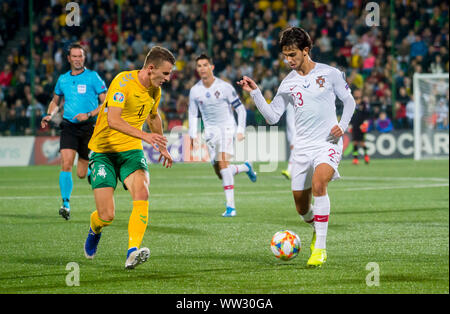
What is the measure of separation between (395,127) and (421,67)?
2135 mm

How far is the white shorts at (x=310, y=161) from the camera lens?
7762mm

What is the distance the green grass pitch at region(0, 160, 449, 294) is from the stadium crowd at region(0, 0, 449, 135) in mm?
8595

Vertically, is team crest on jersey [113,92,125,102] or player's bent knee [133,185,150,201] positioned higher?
team crest on jersey [113,92,125,102]

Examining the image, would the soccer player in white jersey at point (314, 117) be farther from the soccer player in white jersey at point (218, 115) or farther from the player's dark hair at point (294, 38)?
the soccer player in white jersey at point (218, 115)

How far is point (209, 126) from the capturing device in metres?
→ 13.1

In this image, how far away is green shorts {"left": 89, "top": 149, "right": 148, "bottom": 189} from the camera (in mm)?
7699

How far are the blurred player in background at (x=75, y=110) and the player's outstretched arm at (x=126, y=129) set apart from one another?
447 cm

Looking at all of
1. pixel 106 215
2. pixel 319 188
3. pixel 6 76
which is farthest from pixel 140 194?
pixel 6 76

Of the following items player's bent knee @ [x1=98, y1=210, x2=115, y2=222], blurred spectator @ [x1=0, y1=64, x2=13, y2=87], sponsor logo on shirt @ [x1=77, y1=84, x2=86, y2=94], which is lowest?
player's bent knee @ [x1=98, y1=210, x2=115, y2=222]

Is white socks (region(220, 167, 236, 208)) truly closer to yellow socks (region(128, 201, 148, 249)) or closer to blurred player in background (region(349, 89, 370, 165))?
yellow socks (region(128, 201, 148, 249))

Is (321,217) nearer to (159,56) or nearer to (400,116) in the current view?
(159,56)

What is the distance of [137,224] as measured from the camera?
7.43 meters

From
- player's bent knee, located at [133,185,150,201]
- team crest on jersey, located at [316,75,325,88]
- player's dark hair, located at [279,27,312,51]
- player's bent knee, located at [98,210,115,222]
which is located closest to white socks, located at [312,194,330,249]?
team crest on jersey, located at [316,75,325,88]

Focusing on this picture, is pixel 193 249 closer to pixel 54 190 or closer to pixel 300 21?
pixel 54 190
